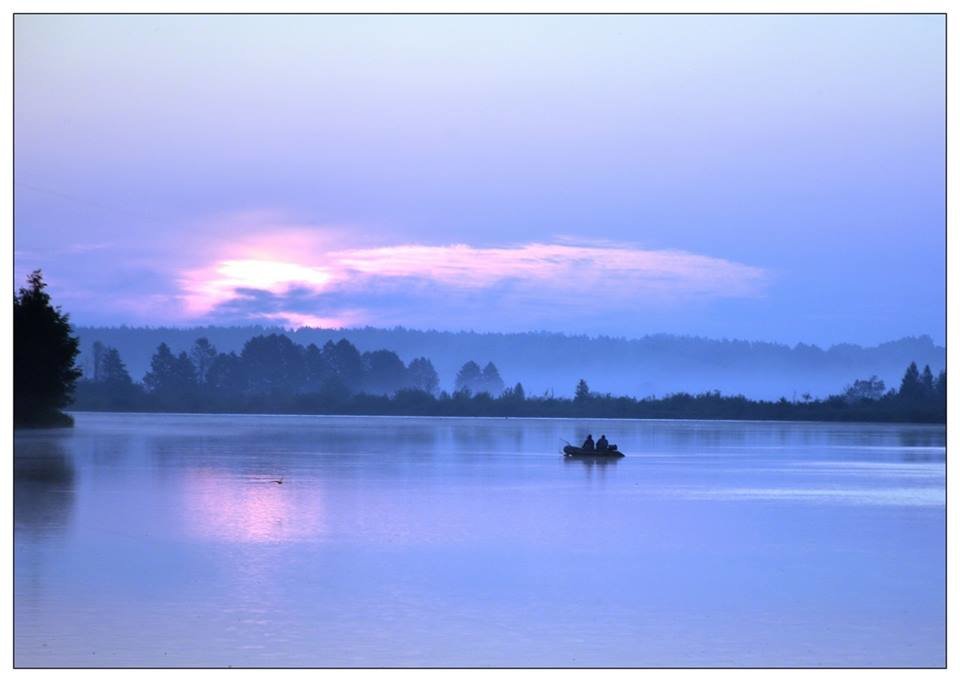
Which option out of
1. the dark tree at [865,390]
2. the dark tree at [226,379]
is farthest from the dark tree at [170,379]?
the dark tree at [865,390]

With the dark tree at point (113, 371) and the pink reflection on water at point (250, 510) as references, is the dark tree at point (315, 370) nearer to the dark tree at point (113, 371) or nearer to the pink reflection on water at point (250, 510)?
the dark tree at point (113, 371)

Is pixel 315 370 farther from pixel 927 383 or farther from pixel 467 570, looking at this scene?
pixel 467 570

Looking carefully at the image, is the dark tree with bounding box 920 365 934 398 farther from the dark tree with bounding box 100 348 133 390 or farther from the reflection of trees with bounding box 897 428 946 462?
the dark tree with bounding box 100 348 133 390

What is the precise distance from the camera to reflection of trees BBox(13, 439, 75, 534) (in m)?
20.2

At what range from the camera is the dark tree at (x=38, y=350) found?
167 feet

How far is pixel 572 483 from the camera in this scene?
3391 centimetres

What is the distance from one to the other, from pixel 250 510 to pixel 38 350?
29856mm

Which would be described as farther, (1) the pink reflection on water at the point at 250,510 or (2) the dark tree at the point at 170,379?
(2) the dark tree at the point at 170,379


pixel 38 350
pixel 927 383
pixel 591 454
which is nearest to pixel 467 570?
pixel 591 454

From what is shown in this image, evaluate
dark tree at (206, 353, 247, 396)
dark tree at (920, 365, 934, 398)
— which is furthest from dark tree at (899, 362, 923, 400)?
dark tree at (206, 353, 247, 396)

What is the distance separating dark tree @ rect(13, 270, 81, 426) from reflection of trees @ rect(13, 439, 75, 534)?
31.1ft

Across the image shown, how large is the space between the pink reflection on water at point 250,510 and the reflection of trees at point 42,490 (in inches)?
81.2
